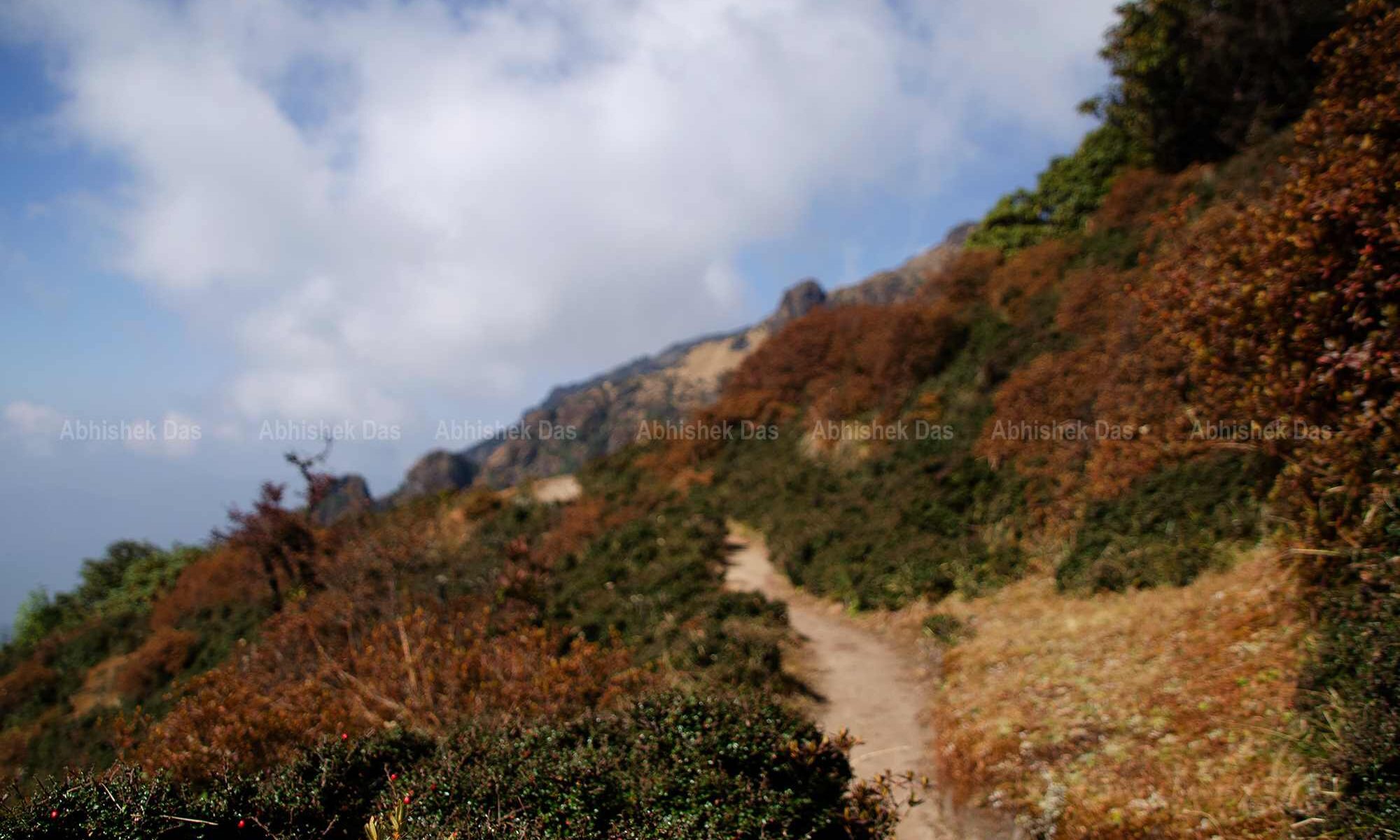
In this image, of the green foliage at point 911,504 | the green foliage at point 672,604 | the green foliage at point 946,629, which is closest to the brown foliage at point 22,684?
the green foliage at point 672,604

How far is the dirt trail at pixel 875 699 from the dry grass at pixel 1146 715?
246 millimetres

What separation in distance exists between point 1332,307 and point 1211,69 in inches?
560

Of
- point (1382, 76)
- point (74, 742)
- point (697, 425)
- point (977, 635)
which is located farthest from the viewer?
point (697, 425)

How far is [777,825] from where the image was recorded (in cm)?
287

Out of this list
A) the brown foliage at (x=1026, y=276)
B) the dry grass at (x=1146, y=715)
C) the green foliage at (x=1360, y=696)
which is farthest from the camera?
the brown foliage at (x=1026, y=276)

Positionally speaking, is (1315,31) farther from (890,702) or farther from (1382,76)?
(890,702)

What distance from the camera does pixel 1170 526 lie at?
709 cm

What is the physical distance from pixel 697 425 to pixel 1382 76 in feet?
61.5

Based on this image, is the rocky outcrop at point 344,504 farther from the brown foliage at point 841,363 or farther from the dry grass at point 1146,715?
the dry grass at point 1146,715

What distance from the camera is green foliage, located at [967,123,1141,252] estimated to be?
18609mm

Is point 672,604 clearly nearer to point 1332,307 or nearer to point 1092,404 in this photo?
point 1092,404

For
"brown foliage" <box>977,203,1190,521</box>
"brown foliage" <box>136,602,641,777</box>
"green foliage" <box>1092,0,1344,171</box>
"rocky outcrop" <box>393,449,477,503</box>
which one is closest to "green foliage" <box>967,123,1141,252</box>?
"green foliage" <box>1092,0,1344,171</box>

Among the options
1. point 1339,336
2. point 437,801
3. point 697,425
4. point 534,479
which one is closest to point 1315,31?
point 1339,336

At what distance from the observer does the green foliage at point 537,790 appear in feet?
8.00
